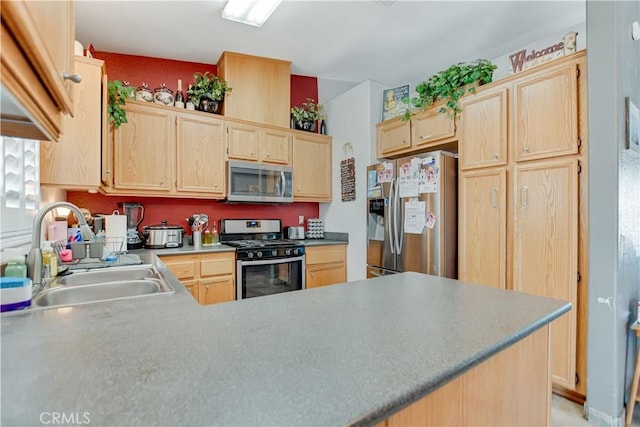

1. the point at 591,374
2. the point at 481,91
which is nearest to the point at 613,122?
the point at 481,91

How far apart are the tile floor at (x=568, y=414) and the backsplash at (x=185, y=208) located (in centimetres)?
291

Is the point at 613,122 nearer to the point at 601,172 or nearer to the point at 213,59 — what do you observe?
the point at 601,172

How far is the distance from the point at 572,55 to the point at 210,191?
301 cm

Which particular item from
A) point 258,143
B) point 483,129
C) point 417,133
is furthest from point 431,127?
point 258,143

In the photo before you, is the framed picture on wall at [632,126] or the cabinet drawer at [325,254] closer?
the framed picture on wall at [632,126]

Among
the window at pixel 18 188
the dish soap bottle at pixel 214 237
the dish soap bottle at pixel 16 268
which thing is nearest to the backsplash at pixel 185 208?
the dish soap bottle at pixel 214 237

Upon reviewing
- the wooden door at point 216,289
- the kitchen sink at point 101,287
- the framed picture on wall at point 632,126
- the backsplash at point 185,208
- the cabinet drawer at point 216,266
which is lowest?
the wooden door at point 216,289

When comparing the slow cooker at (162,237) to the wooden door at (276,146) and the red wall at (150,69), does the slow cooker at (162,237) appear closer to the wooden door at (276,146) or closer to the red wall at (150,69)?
the wooden door at (276,146)

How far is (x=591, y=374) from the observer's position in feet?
5.80

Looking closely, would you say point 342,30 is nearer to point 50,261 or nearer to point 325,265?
point 325,265

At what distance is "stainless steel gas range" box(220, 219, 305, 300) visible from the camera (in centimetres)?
293

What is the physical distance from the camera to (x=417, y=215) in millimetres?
2699

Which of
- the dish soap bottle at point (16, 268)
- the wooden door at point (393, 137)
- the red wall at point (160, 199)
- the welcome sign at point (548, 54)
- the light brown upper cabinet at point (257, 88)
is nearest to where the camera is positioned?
the dish soap bottle at point (16, 268)

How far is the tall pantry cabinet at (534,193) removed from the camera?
74.4 inches
